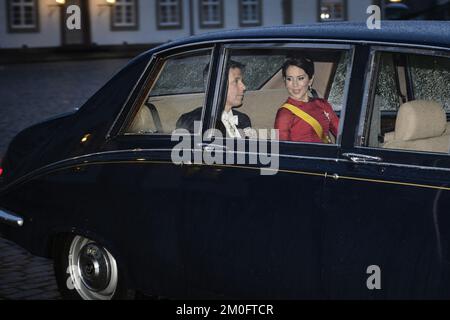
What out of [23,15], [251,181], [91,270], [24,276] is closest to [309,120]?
[251,181]

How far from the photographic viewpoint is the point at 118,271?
5.65m

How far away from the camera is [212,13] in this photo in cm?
5112

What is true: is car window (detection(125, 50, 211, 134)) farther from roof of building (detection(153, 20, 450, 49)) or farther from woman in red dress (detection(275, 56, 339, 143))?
woman in red dress (detection(275, 56, 339, 143))

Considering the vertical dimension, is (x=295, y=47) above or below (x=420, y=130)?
above

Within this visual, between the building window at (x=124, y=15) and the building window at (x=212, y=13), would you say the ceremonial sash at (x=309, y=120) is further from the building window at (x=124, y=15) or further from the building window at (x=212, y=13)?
the building window at (x=212, y=13)

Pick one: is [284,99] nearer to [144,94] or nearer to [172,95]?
[172,95]

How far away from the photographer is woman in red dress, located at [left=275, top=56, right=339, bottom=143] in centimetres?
489

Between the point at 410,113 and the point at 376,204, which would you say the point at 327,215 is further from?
the point at 410,113

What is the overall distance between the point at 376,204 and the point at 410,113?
0.64m

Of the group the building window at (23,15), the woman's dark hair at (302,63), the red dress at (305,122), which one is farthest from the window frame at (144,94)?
the building window at (23,15)

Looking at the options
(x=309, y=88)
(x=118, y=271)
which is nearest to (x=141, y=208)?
(x=118, y=271)

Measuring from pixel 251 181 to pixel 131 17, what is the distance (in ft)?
148

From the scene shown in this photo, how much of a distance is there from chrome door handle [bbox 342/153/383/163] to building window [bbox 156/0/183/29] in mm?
45717

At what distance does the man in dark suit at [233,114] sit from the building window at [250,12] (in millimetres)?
46289
